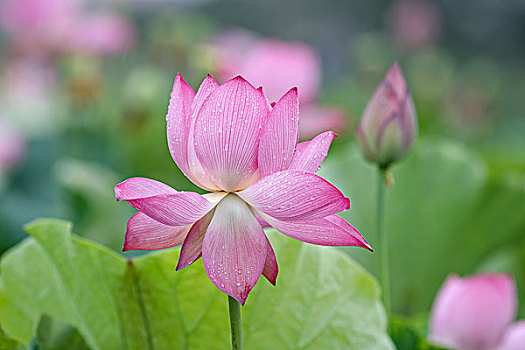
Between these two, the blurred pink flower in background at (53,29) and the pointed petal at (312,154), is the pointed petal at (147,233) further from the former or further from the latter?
the blurred pink flower in background at (53,29)

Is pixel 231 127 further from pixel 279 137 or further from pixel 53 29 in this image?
pixel 53 29

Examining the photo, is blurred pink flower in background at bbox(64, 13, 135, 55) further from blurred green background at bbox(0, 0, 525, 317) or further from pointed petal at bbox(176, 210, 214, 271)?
pointed petal at bbox(176, 210, 214, 271)

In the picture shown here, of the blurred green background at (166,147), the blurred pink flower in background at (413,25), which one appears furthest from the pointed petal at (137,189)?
the blurred pink flower in background at (413,25)

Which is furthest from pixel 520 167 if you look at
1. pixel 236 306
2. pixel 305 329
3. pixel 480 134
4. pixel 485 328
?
pixel 480 134

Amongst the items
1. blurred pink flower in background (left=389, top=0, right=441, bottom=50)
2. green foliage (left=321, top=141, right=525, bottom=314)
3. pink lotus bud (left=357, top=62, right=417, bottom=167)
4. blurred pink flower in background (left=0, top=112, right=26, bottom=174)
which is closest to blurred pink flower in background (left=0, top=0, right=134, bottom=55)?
blurred pink flower in background (left=0, top=112, right=26, bottom=174)

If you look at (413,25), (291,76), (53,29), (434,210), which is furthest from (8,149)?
(413,25)

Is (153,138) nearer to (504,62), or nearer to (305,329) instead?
(305,329)
